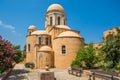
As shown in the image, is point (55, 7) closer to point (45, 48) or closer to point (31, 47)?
point (31, 47)

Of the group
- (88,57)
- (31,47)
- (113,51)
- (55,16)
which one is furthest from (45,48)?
(113,51)

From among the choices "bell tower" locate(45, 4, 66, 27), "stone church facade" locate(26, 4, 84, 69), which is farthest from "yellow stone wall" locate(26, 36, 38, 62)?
"bell tower" locate(45, 4, 66, 27)

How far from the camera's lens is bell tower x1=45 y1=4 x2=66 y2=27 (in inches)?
1455

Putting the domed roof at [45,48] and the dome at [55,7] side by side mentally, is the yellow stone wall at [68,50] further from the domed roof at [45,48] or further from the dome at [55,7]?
the dome at [55,7]

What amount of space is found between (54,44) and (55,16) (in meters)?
8.22

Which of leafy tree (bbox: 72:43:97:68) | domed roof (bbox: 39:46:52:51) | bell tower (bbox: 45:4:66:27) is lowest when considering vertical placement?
leafy tree (bbox: 72:43:97:68)

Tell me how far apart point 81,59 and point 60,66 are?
6.71 m

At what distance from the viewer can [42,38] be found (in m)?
34.6

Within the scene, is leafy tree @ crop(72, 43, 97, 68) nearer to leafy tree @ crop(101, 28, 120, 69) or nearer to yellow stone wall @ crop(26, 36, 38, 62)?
leafy tree @ crop(101, 28, 120, 69)

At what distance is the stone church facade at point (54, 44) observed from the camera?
29125mm

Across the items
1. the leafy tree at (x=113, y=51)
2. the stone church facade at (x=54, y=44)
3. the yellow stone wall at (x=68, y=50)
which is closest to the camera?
the leafy tree at (x=113, y=51)

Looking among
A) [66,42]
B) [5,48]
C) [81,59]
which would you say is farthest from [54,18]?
[5,48]

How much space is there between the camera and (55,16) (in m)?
36.9

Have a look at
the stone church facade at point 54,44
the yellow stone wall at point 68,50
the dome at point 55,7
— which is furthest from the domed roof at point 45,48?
the dome at point 55,7
